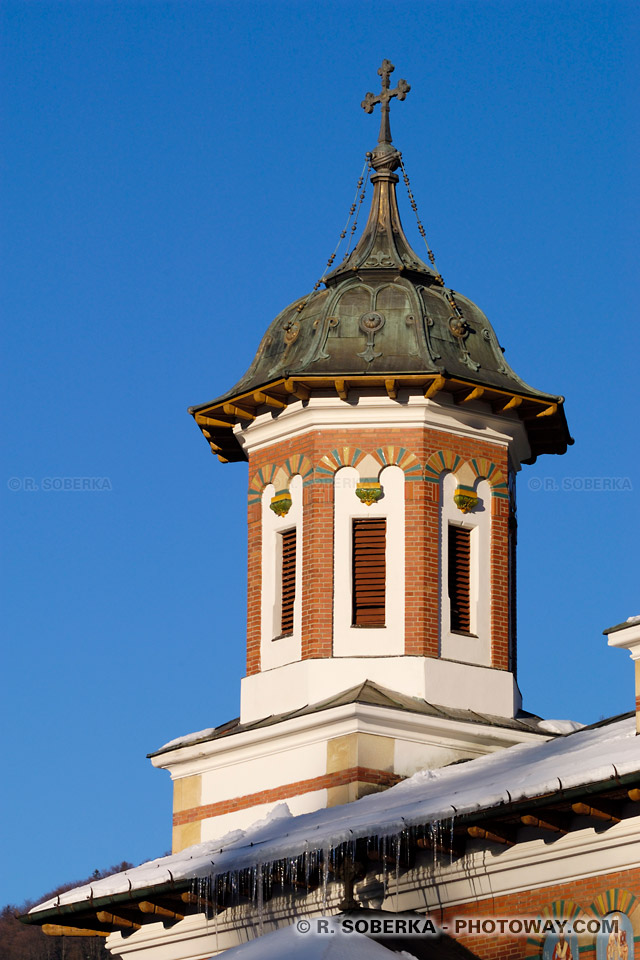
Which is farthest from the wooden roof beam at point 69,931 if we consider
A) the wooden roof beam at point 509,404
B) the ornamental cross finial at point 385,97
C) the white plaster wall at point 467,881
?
the ornamental cross finial at point 385,97

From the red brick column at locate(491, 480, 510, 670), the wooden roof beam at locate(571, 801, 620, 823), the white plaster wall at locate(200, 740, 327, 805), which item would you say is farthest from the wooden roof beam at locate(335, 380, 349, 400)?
the wooden roof beam at locate(571, 801, 620, 823)

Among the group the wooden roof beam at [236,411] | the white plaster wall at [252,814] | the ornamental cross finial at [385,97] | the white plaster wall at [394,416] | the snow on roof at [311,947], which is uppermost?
the ornamental cross finial at [385,97]

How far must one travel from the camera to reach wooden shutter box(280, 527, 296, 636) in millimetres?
25344

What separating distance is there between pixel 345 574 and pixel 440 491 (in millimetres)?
1650

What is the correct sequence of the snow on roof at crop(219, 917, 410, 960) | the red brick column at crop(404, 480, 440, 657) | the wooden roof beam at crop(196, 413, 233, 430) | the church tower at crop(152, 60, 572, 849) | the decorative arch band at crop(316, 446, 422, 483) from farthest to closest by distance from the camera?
the wooden roof beam at crop(196, 413, 233, 430) → the decorative arch band at crop(316, 446, 422, 483) → the red brick column at crop(404, 480, 440, 657) → the church tower at crop(152, 60, 572, 849) → the snow on roof at crop(219, 917, 410, 960)

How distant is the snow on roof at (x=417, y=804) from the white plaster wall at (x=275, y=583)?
2.65m

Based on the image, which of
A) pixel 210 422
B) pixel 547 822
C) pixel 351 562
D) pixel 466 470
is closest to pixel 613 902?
pixel 547 822

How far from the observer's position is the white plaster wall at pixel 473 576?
24.8 meters

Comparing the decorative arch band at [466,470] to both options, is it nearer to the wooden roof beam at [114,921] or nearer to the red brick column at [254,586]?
the red brick column at [254,586]

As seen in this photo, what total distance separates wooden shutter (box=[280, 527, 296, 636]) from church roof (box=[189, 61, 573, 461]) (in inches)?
68.3

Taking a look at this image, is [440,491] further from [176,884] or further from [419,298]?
[176,884]

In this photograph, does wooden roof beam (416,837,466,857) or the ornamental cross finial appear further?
the ornamental cross finial

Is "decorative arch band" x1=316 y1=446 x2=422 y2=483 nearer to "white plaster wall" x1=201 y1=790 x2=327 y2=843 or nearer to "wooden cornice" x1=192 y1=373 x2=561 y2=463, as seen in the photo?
"wooden cornice" x1=192 y1=373 x2=561 y2=463

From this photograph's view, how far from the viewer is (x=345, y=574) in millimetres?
24828
